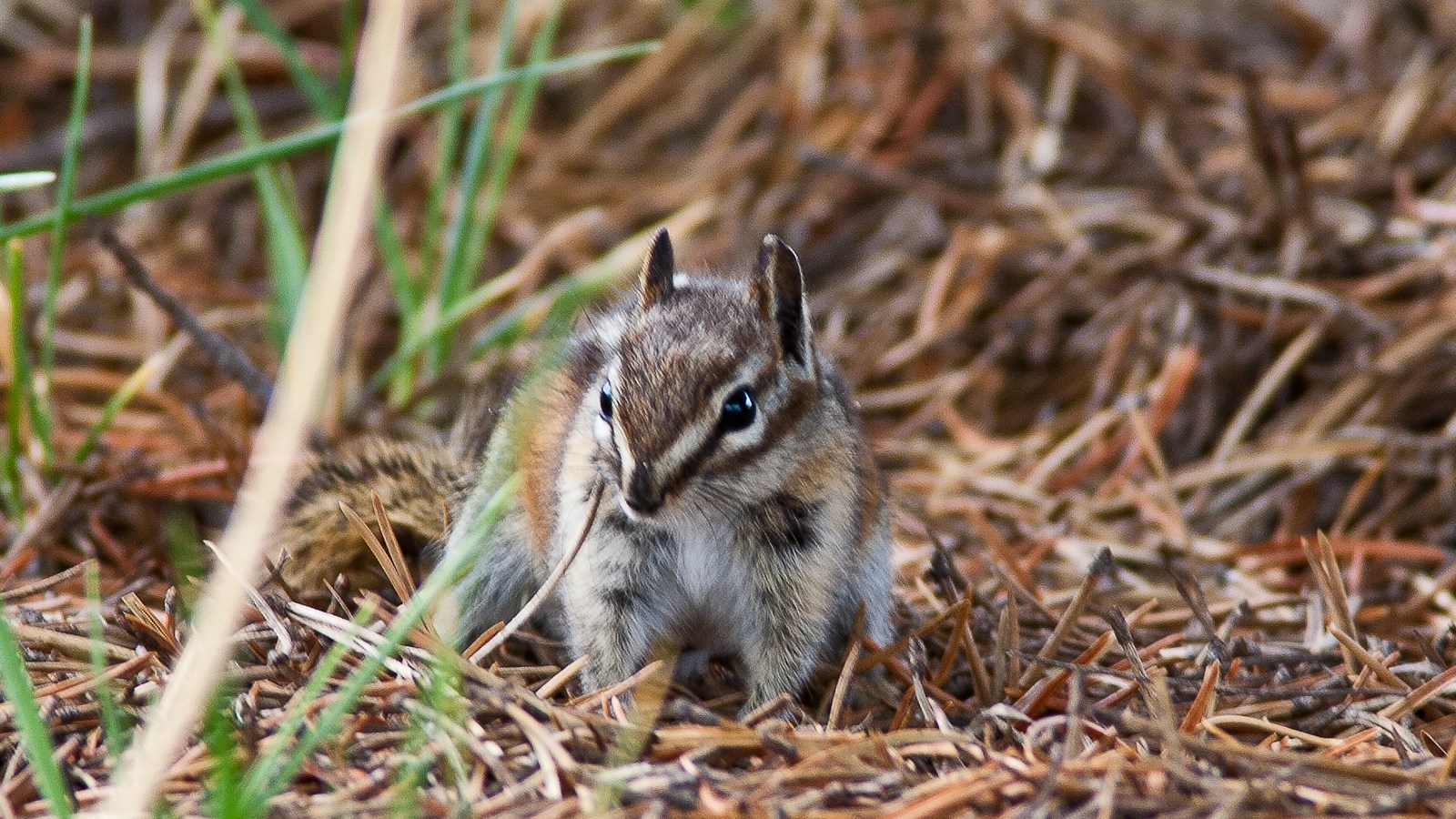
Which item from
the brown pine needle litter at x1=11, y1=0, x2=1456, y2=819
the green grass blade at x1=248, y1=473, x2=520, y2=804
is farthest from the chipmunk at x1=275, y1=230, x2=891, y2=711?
Answer: the green grass blade at x1=248, y1=473, x2=520, y2=804

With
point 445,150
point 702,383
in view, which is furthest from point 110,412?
point 702,383

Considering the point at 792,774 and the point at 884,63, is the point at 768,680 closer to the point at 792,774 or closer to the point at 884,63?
the point at 792,774

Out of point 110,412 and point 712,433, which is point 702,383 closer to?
point 712,433

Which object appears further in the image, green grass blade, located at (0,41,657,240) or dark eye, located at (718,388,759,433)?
green grass blade, located at (0,41,657,240)

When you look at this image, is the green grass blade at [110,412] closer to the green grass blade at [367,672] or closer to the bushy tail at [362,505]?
the bushy tail at [362,505]

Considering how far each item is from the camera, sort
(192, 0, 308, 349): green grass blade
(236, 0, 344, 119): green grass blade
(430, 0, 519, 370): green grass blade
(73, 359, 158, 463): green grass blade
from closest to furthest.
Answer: (73, 359, 158, 463): green grass blade, (236, 0, 344, 119): green grass blade, (192, 0, 308, 349): green grass blade, (430, 0, 519, 370): green grass blade

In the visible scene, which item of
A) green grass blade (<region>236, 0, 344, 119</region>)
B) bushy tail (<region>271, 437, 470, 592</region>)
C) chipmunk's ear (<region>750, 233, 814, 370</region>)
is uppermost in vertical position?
green grass blade (<region>236, 0, 344, 119</region>)

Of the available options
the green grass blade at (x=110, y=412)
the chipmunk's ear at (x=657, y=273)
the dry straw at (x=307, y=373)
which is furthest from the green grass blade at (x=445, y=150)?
the dry straw at (x=307, y=373)

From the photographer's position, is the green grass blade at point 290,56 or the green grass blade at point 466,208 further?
the green grass blade at point 466,208

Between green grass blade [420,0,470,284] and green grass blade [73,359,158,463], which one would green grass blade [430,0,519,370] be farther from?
green grass blade [73,359,158,463]
